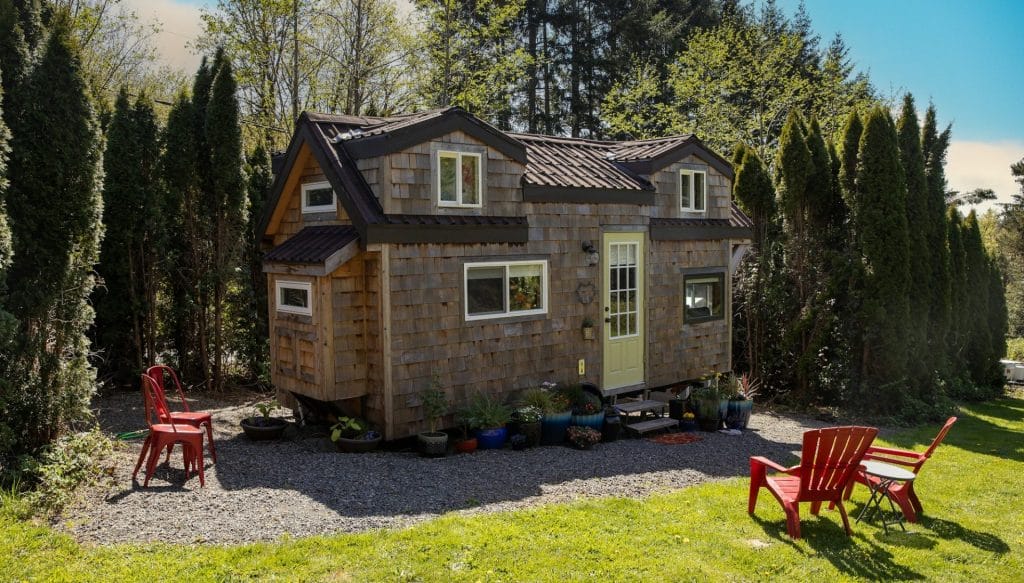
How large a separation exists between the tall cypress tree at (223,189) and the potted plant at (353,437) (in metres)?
4.49

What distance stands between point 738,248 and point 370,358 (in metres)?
7.69

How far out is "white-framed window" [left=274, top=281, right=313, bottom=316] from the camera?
873 cm

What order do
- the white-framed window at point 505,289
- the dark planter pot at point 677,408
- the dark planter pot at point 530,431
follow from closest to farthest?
the dark planter pot at point 530,431 < the white-framed window at point 505,289 < the dark planter pot at point 677,408

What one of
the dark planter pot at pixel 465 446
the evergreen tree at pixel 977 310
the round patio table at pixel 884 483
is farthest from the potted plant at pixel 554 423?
the evergreen tree at pixel 977 310

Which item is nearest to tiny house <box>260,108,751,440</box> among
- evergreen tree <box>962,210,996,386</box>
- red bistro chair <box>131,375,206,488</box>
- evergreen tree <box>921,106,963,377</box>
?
red bistro chair <box>131,375,206,488</box>

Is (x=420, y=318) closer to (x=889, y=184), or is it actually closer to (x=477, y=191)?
(x=477, y=191)

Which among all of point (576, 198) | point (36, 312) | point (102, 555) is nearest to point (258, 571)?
point (102, 555)

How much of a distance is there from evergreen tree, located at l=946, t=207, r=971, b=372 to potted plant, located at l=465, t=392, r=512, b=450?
11.4 m

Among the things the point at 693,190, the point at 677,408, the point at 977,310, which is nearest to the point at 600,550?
the point at 677,408

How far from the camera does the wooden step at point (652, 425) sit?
9.98 meters

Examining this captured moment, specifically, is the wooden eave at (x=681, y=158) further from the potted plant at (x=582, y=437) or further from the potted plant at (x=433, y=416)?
the potted plant at (x=433, y=416)

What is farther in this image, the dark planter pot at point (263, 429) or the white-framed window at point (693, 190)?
the white-framed window at point (693, 190)

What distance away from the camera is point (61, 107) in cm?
724

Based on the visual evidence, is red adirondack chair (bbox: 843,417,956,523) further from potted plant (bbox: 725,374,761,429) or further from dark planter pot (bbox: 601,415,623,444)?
potted plant (bbox: 725,374,761,429)
